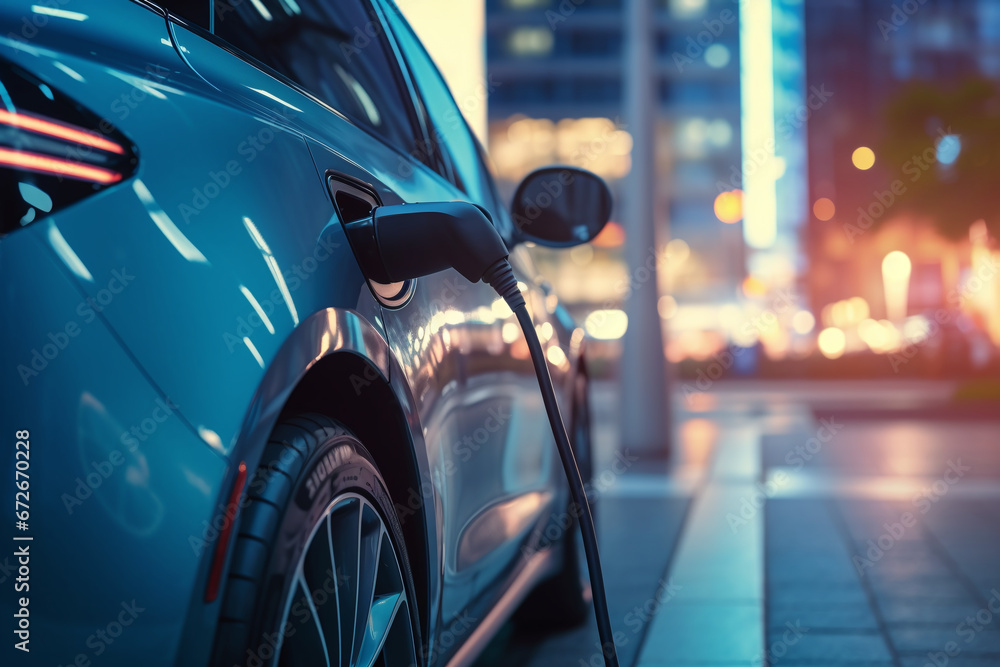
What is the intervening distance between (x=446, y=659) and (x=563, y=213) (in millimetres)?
1460

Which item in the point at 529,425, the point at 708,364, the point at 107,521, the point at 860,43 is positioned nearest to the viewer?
the point at 107,521

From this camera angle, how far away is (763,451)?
9.62 m

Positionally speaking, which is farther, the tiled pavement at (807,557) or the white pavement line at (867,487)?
the white pavement line at (867,487)

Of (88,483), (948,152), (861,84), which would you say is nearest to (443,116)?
(88,483)

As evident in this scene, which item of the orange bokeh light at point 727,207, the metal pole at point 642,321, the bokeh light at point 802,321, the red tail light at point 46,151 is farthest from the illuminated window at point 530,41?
the red tail light at point 46,151

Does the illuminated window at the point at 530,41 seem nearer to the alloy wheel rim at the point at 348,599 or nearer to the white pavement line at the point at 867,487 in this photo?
the white pavement line at the point at 867,487

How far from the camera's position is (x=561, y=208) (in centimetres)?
310

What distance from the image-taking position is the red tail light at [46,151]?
1129 millimetres

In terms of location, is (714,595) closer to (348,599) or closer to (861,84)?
(348,599)

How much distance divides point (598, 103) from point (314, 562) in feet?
195

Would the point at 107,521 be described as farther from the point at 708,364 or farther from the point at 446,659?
the point at 708,364

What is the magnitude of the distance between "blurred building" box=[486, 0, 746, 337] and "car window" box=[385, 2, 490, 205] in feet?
181

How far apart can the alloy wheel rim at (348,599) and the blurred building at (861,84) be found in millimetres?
39011

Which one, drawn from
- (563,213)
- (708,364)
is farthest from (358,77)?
(708,364)
